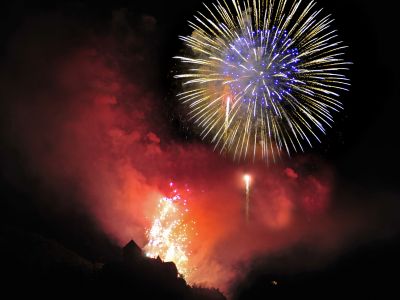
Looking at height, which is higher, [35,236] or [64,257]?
[35,236]

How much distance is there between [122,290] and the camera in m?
56.2

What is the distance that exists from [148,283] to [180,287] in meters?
4.94

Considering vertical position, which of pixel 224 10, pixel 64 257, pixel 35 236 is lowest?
pixel 224 10

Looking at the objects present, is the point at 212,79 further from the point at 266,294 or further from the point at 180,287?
the point at 266,294

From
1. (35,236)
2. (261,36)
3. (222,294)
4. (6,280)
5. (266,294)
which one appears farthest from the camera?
(266,294)

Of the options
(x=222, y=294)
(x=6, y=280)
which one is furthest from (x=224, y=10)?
(x=6, y=280)

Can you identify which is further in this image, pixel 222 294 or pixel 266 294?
pixel 266 294

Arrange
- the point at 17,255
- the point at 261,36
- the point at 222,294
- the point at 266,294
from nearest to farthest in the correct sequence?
the point at 261,36 < the point at 222,294 < the point at 17,255 < the point at 266,294

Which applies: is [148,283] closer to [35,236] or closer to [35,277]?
[35,277]

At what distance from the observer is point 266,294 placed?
3826 inches

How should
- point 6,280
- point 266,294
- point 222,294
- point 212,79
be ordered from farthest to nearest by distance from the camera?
1. point 266,294
2. point 222,294
3. point 6,280
4. point 212,79

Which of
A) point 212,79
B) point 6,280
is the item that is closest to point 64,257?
point 6,280

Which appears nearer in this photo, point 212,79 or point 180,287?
point 212,79

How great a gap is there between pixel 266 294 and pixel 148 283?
165 feet
